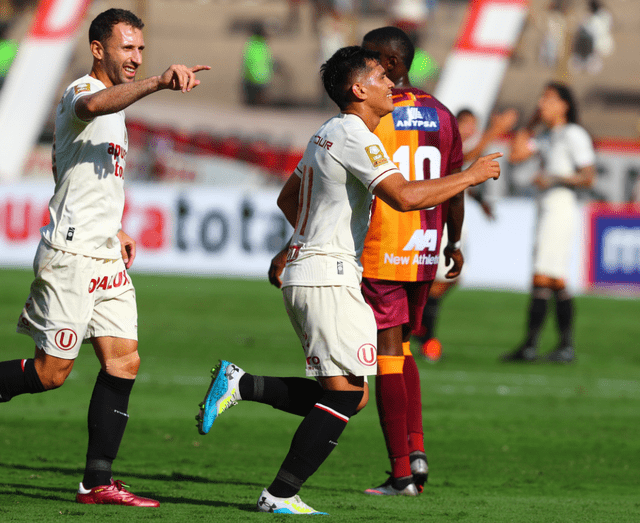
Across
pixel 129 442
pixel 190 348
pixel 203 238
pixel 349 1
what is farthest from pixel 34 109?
pixel 129 442

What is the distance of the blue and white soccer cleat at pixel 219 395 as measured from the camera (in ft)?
14.5

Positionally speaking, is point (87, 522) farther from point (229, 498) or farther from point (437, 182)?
point (437, 182)

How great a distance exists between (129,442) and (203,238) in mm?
10415

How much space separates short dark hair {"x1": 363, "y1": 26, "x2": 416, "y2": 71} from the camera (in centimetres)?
530

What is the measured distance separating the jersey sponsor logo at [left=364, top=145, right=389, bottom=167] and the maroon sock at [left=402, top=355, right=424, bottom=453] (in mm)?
1298

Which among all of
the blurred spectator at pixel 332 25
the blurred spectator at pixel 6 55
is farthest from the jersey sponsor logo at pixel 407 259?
the blurred spectator at pixel 6 55

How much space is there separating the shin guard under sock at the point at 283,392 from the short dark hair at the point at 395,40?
1.73m

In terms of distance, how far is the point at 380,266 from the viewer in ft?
16.3

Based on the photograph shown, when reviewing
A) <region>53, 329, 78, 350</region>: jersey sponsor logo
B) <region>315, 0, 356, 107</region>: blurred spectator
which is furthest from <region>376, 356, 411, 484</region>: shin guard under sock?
<region>315, 0, 356, 107</region>: blurred spectator

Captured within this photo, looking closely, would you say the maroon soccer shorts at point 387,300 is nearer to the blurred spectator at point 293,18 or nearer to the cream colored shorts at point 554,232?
the cream colored shorts at point 554,232

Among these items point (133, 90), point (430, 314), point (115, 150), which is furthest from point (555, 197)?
point (133, 90)

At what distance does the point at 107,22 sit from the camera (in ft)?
14.9

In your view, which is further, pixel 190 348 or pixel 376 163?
pixel 190 348

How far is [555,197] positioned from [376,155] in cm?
604
